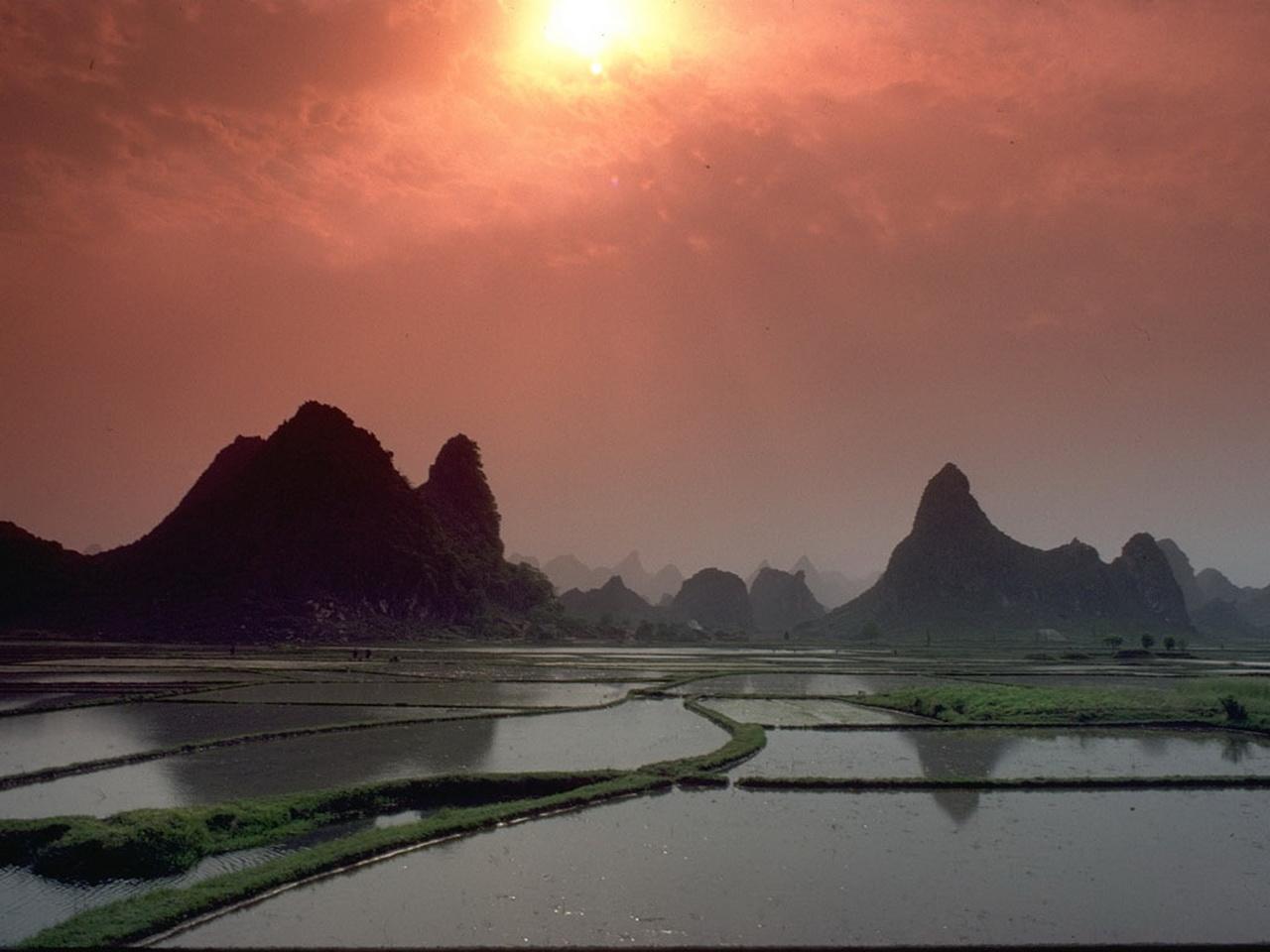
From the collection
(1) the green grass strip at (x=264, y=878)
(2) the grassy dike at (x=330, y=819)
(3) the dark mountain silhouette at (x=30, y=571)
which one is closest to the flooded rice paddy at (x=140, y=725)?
(2) the grassy dike at (x=330, y=819)

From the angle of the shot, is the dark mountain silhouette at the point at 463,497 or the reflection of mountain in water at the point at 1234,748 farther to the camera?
the dark mountain silhouette at the point at 463,497

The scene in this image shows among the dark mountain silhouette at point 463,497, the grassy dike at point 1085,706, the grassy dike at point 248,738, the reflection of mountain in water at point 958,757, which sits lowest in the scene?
the grassy dike at point 248,738

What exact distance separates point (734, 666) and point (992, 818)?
136ft

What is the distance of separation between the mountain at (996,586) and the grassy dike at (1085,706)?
100576mm

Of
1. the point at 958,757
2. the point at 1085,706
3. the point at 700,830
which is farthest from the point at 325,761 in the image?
the point at 1085,706

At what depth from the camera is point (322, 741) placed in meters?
25.4

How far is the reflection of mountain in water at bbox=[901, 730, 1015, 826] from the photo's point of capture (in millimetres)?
18375

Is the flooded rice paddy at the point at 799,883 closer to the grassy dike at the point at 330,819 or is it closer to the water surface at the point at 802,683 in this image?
the grassy dike at the point at 330,819

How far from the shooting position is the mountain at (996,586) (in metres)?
139

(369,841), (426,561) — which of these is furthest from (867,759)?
(426,561)

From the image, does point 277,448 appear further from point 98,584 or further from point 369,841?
point 369,841

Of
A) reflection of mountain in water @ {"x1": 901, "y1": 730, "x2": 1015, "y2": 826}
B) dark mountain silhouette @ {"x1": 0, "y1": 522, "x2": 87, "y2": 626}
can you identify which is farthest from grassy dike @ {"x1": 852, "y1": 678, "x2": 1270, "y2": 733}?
dark mountain silhouette @ {"x1": 0, "y1": 522, "x2": 87, "y2": 626}

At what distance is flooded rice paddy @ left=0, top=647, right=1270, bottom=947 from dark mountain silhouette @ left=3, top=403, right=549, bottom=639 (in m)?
60.5

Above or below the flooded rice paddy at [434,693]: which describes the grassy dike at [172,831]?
above
